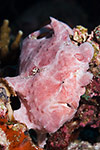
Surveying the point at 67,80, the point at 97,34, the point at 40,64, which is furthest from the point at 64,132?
the point at 97,34

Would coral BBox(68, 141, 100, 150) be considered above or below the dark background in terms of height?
below

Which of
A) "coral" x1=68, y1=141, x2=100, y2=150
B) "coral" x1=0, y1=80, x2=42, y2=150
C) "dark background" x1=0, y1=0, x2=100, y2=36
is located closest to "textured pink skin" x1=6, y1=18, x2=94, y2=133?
"coral" x1=0, y1=80, x2=42, y2=150

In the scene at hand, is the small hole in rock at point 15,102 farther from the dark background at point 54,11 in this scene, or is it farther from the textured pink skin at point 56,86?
the dark background at point 54,11

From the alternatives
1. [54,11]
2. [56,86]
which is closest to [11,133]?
[56,86]

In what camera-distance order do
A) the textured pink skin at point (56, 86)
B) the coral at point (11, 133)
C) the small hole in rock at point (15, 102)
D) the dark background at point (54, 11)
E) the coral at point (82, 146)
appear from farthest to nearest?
the dark background at point (54, 11)
the coral at point (82, 146)
the small hole in rock at point (15, 102)
the textured pink skin at point (56, 86)
the coral at point (11, 133)

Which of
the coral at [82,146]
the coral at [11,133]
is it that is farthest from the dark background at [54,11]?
the coral at [11,133]

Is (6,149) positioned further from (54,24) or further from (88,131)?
(88,131)

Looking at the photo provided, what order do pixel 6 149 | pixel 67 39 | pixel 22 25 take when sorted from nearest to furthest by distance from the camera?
pixel 6 149, pixel 67 39, pixel 22 25

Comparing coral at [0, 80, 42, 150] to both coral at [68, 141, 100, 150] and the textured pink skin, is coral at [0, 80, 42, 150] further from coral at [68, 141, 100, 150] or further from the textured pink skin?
coral at [68, 141, 100, 150]
